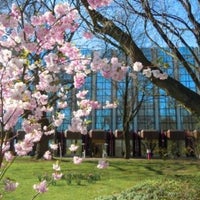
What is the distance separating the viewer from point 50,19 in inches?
207

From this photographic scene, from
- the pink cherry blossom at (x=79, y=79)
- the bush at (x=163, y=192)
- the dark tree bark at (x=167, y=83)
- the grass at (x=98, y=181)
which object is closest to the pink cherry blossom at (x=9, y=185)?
the pink cherry blossom at (x=79, y=79)

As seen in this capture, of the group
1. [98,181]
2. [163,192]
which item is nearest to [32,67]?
[163,192]

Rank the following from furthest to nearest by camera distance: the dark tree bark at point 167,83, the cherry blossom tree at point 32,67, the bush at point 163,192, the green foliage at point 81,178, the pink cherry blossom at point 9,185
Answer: the green foliage at point 81,178, the bush at point 163,192, the dark tree bark at point 167,83, the pink cherry blossom at point 9,185, the cherry blossom tree at point 32,67

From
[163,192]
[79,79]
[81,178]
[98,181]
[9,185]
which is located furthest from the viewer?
[81,178]

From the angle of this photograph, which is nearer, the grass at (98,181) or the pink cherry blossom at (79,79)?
the pink cherry blossom at (79,79)

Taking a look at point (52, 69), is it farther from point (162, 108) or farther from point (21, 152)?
point (162, 108)

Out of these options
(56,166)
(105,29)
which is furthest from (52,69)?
(105,29)

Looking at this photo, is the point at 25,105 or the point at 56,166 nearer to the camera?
the point at 25,105

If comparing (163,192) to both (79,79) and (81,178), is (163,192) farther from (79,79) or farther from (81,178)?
(79,79)

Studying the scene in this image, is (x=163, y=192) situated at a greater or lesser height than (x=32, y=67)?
lesser

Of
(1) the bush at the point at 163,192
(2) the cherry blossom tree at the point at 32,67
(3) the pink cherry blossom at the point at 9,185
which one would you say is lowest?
(1) the bush at the point at 163,192

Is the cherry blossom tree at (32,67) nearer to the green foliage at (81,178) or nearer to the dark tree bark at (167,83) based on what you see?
the dark tree bark at (167,83)

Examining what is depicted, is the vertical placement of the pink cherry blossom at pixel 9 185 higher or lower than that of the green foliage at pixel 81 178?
higher

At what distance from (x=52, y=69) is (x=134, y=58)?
363 centimetres
